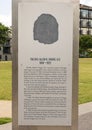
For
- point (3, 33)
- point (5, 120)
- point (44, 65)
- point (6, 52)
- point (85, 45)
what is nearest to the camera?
point (44, 65)

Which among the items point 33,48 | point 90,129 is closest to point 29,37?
point 33,48

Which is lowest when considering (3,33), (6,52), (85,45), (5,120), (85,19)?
(5,120)

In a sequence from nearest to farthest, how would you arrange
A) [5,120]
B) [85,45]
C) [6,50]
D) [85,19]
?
[5,120] → [85,45] → [6,50] → [85,19]

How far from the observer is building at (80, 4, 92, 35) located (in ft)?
454

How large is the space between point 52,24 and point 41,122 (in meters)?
1.20

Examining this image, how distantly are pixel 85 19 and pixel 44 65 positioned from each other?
136m

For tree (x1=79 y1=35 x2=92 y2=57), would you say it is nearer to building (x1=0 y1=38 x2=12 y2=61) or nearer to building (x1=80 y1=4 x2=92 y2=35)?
building (x1=0 y1=38 x2=12 y2=61)

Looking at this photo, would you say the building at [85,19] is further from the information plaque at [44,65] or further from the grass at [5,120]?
the information plaque at [44,65]

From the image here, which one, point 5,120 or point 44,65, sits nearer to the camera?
point 44,65

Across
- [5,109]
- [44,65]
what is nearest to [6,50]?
[5,109]

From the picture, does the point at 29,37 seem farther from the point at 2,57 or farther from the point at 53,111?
the point at 2,57

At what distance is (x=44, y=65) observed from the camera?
5.46 m

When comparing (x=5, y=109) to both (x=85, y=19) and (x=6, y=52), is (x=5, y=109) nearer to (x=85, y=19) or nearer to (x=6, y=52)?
(x=6, y=52)

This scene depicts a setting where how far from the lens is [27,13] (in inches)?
216
